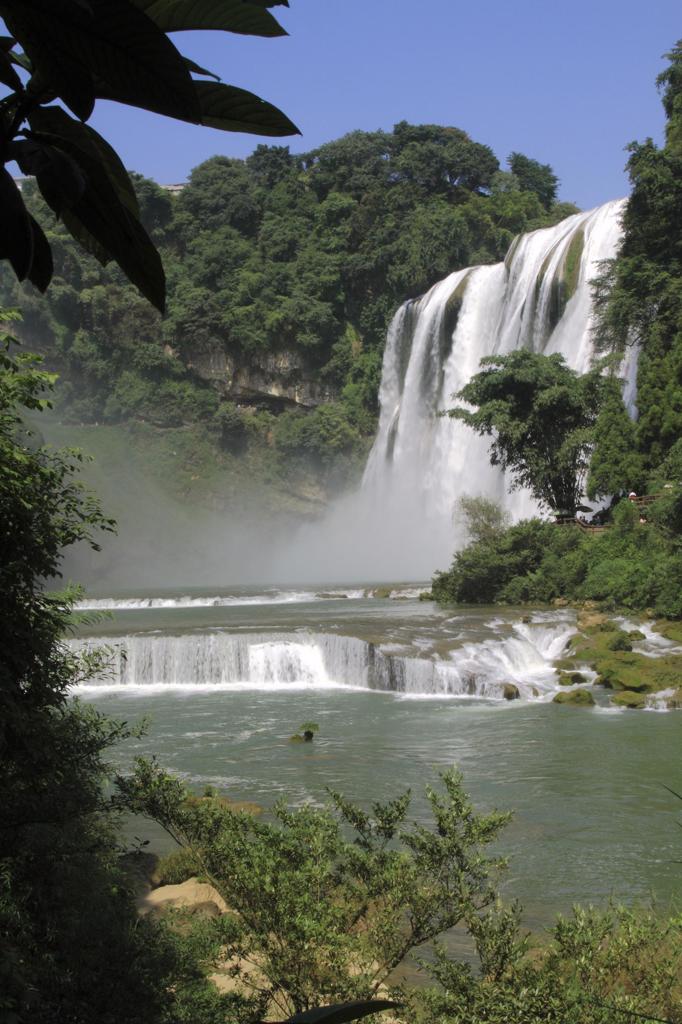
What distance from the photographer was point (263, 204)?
57.1 m

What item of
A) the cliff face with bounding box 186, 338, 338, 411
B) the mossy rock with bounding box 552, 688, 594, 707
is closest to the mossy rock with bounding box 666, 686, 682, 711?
the mossy rock with bounding box 552, 688, 594, 707

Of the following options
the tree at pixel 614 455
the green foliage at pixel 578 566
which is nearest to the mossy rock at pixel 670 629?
the green foliage at pixel 578 566

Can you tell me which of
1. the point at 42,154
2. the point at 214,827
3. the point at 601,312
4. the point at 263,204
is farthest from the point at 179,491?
the point at 42,154

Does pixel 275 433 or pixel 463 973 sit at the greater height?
pixel 275 433

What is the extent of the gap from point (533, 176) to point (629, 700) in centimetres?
5048

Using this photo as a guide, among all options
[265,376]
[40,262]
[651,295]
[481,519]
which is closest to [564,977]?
[40,262]

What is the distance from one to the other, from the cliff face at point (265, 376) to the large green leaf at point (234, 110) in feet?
163

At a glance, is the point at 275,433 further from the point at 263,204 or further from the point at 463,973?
the point at 463,973

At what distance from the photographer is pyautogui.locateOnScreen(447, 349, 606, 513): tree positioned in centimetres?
2578

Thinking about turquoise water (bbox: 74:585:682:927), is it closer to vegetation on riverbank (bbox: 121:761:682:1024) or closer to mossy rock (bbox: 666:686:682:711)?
mossy rock (bbox: 666:686:682:711)

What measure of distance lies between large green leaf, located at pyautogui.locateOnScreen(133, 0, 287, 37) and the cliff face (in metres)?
49.9

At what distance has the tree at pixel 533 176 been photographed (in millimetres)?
A: 59344

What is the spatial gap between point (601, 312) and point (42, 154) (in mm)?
28700

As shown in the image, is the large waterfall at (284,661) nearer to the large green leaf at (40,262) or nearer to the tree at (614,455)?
the tree at (614,455)
